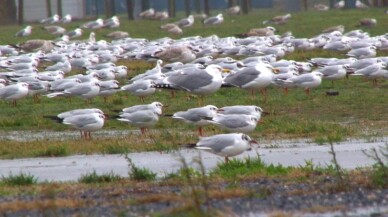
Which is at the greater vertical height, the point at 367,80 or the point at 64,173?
the point at 64,173

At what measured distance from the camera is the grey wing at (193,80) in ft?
71.4

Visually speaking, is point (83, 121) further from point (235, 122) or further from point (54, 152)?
point (235, 122)

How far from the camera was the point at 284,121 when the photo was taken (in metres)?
19.6

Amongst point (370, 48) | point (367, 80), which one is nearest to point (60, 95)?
point (367, 80)

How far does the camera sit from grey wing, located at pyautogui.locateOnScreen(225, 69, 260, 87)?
2291 cm

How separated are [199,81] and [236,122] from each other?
5.78 meters

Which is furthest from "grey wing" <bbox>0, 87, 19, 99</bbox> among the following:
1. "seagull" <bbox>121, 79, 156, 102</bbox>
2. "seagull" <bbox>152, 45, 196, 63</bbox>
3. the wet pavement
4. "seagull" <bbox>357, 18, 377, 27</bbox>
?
"seagull" <bbox>357, 18, 377, 27</bbox>

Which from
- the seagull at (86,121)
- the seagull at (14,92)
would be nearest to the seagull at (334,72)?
the seagull at (14,92)

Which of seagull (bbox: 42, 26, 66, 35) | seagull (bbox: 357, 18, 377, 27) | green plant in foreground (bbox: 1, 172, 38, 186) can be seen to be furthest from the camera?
seagull (bbox: 42, 26, 66, 35)

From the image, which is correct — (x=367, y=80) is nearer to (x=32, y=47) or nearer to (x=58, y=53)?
(x=58, y=53)

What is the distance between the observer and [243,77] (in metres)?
23.0

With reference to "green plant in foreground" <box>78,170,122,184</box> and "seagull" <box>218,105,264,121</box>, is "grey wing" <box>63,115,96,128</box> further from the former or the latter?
"green plant in foreground" <box>78,170,122,184</box>

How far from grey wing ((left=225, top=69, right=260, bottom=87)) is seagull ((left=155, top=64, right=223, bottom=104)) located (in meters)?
0.69

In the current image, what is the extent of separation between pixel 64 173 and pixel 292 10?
5771cm
